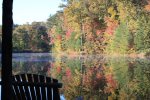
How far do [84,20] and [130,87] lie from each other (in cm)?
4985

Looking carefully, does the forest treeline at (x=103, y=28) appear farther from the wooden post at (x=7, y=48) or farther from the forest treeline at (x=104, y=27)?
the wooden post at (x=7, y=48)

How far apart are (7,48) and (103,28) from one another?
5786 centimetres

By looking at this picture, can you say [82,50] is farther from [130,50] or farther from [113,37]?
[130,50]

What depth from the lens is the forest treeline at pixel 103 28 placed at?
5209 centimetres

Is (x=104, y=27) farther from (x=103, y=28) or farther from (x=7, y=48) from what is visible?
(x=7, y=48)

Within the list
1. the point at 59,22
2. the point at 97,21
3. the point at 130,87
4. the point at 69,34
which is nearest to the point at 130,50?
the point at 97,21

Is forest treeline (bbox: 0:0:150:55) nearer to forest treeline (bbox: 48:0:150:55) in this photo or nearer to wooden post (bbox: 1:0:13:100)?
forest treeline (bbox: 48:0:150:55)

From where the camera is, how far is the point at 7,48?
4.93m

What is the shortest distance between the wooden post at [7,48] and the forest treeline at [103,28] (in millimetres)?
44391

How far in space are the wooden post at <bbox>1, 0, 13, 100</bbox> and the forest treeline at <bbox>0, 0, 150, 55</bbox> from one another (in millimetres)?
44391

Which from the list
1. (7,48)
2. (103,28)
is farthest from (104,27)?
(7,48)

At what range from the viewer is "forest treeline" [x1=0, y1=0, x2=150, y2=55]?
2051 inches

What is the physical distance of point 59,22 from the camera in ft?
249

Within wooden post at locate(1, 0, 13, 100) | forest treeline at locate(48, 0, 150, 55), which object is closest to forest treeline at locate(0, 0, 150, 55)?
forest treeline at locate(48, 0, 150, 55)
